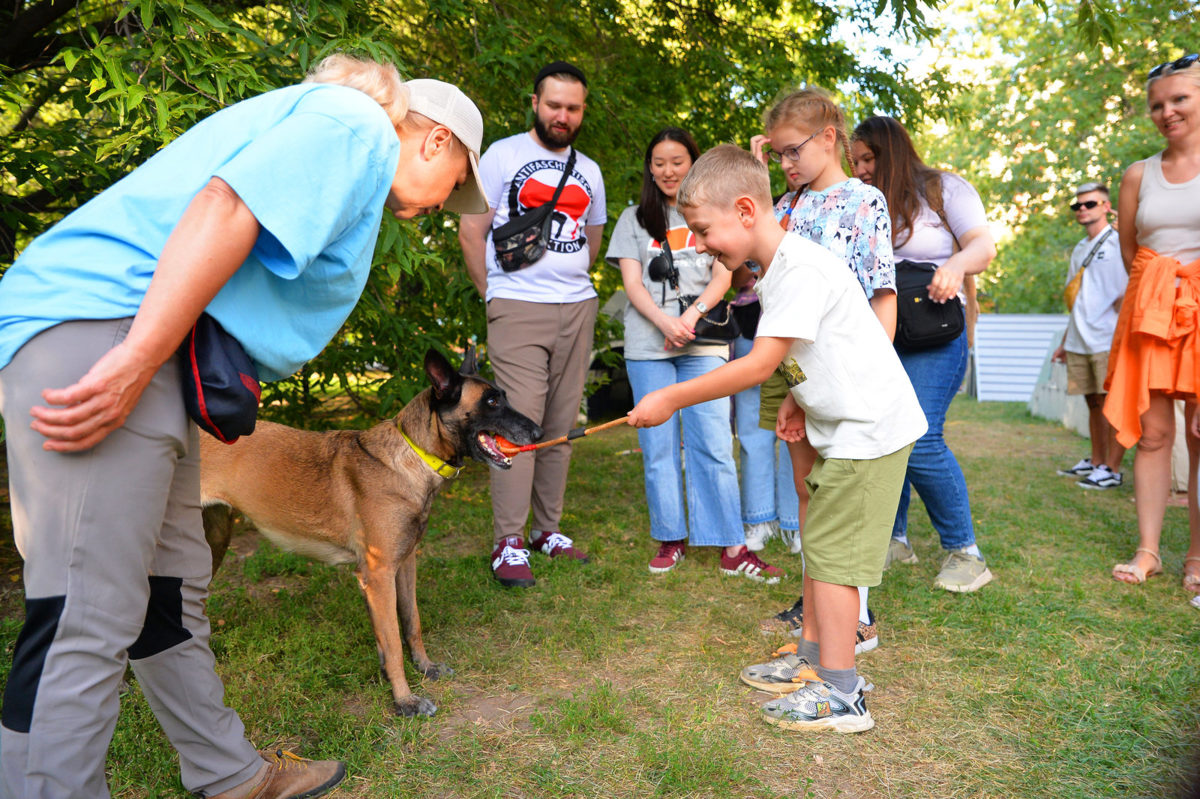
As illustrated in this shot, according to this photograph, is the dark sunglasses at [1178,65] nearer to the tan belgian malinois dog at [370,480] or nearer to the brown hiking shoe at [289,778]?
the tan belgian malinois dog at [370,480]

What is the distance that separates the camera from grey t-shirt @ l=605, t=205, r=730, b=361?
4480 millimetres

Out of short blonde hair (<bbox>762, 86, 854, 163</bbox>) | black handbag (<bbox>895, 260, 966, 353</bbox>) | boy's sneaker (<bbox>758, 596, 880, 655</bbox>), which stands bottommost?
boy's sneaker (<bbox>758, 596, 880, 655</bbox>)

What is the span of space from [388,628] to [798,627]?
1878 mm

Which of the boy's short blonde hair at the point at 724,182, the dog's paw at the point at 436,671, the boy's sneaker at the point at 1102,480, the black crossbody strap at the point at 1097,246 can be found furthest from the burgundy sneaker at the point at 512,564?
the black crossbody strap at the point at 1097,246

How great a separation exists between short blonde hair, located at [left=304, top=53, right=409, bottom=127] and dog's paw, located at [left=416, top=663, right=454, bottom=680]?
7.57 feet

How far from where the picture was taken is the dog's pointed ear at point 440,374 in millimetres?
3273

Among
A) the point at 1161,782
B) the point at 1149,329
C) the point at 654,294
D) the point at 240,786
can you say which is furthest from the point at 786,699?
the point at 1149,329

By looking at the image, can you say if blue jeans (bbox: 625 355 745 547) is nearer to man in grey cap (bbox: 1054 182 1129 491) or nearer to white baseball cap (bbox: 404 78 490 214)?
white baseball cap (bbox: 404 78 490 214)

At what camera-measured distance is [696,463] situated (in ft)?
15.1

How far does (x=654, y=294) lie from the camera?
457 centimetres

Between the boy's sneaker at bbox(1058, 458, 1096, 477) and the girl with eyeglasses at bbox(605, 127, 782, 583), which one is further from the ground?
the girl with eyeglasses at bbox(605, 127, 782, 583)

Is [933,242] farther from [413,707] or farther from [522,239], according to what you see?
[413,707]

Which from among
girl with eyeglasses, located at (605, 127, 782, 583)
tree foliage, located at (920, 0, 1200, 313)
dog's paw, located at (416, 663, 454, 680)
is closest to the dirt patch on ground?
dog's paw, located at (416, 663, 454, 680)

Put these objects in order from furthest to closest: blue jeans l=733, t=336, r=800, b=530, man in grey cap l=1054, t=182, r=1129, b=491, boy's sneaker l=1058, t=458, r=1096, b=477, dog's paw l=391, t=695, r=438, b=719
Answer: boy's sneaker l=1058, t=458, r=1096, b=477 → man in grey cap l=1054, t=182, r=1129, b=491 → blue jeans l=733, t=336, r=800, b=530 → dog's paw l=391, t=695, r=438, b=719
